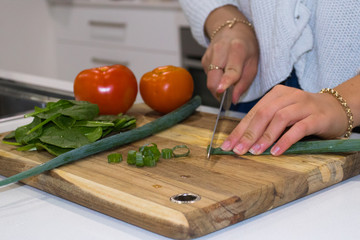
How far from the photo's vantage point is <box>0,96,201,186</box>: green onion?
2.78 feet

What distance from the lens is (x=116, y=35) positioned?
3242mm

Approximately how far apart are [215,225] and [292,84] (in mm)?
754

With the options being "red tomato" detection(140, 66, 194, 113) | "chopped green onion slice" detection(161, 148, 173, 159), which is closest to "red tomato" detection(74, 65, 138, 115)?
"red tomato" detection(140, 66, 194, 113)

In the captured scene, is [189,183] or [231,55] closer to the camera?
[189,183]

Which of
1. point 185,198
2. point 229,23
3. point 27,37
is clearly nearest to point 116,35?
point 27,37

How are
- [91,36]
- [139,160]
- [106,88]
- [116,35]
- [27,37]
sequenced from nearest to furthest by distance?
1. [139,160]
2. [106,88]
3. [116,35]
4. [91,36]
5. [27,37]

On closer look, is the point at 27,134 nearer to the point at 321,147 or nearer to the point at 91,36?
the point at 321,147

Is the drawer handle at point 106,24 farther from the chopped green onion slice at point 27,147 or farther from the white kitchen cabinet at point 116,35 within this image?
the chopped green onion slice at point 27,147

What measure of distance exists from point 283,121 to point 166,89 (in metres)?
0.39

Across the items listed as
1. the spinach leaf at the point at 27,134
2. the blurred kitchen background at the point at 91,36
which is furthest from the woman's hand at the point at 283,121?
the blurred kitchen background at the point at 91,36

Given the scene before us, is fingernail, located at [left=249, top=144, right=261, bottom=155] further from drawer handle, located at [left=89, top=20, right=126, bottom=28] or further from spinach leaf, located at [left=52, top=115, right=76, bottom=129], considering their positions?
drawer handle, located at [left=89, top=20, right=126, bottom=28]

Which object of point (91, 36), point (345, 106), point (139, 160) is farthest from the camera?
point (91, 36)

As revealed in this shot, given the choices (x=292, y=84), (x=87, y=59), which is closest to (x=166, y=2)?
(x=87, y=59)

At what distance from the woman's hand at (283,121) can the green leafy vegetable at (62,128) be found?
0.26 m
